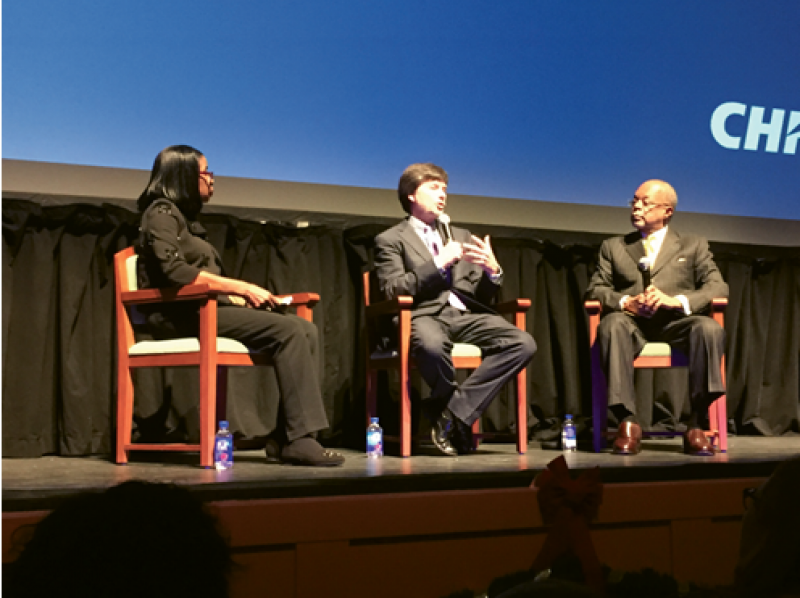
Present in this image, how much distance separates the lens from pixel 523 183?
3371 mm

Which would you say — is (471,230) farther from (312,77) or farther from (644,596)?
(644,596)

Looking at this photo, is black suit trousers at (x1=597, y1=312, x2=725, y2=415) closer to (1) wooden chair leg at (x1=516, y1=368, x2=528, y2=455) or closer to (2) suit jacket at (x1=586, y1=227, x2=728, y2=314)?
(2) suit jacket at (x1=586, y1=227, x2=728, y2=314)

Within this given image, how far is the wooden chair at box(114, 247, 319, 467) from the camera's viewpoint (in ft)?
8.32

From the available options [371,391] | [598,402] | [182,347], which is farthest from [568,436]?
[182,347]

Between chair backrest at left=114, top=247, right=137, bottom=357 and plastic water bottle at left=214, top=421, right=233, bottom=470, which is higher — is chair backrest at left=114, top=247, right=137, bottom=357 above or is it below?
above

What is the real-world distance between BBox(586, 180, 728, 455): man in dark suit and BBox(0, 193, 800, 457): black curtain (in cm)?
46

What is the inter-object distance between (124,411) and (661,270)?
2025mm

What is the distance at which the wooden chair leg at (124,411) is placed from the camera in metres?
2.64

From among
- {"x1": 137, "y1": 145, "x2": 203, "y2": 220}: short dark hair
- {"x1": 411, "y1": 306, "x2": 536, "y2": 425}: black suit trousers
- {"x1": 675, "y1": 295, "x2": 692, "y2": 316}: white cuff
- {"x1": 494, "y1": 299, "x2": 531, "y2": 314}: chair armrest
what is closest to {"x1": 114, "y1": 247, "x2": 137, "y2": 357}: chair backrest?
{"x1": 137, "y1": 145, "x2": 203, "y2": 220}: short dark hair

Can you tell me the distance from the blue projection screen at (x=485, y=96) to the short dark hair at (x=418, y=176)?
109 millimetres

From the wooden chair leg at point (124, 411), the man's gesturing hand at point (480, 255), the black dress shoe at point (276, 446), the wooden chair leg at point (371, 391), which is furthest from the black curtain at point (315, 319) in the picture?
the man's gesturing hand at point (480, 255)

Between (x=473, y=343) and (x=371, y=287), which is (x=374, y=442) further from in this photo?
(x=371, y=287)

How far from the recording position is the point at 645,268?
3293mm

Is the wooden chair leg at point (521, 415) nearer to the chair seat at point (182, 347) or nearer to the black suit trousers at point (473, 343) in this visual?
the black suit trousers at point (473, 343)
